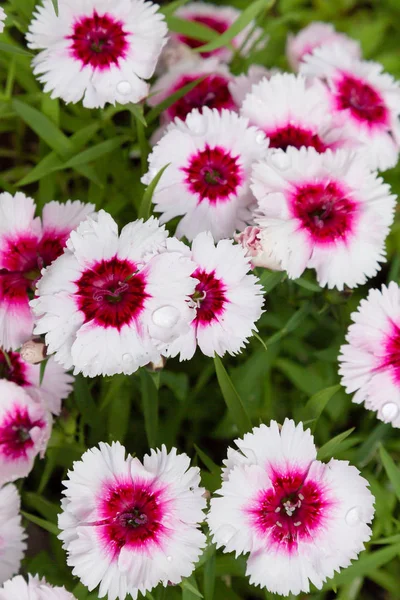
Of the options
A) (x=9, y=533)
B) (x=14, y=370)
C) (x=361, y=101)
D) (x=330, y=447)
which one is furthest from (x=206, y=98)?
(x=9, y=533)

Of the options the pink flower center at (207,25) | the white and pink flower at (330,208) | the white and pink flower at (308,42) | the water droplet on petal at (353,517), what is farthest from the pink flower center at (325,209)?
the pink flower center at (207,25)

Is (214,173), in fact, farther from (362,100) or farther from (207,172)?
(362,100)

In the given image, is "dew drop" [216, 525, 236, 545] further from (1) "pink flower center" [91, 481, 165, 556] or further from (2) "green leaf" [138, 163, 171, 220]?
(2) "green leaf" [138, 163, 171, 220]

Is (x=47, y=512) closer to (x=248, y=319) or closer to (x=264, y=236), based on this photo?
(x=248, y=319)

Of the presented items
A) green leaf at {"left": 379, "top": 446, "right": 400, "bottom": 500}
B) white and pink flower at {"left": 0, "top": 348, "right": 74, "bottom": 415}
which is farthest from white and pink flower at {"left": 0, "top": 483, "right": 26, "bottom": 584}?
green leaf at {"left": 379, "top": 446, "right": 400, "bottom": 500}

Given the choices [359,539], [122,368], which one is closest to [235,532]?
[359,539]

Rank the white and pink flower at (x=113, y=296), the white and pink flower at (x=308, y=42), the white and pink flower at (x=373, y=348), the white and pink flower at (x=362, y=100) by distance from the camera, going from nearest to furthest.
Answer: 1. the white and pink flower at (x=113, y=296)
2. the white and pink flower at (x=373, y=348)
3. the white and pink flower at (x=362, y=100)
4. the white and pink flower at (x=308, y=42)

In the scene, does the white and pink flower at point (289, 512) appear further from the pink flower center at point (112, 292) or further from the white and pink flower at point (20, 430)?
the white and pink flower at point (20, 430)
